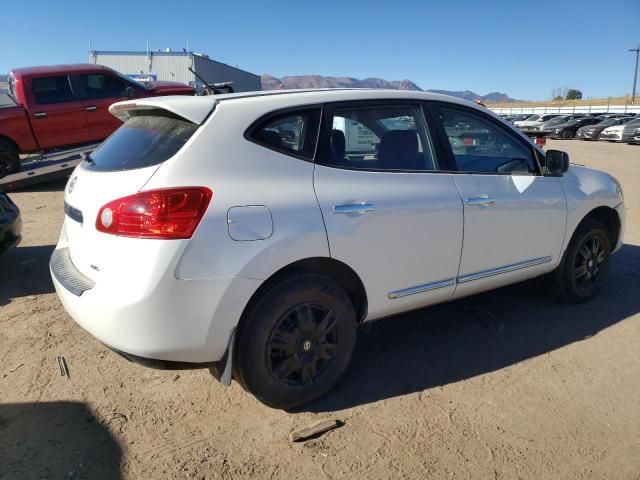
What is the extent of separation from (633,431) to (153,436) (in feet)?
8.32

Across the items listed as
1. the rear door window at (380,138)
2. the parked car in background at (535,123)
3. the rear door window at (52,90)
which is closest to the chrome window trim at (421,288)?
the rear door window at (380,138)

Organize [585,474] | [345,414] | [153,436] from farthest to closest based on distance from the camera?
[345,414]
[153,436]
[585,474]

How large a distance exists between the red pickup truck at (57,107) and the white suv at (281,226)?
25.4 ft

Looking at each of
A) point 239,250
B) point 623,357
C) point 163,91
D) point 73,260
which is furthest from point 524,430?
point 163,91

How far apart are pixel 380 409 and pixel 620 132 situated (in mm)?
29195

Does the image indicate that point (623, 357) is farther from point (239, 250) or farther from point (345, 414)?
point (239, 250)

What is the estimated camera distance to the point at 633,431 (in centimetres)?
270

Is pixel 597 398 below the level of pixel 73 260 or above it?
below

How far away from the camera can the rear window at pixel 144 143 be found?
99.9 inches

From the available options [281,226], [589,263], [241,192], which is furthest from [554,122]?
[241,192]

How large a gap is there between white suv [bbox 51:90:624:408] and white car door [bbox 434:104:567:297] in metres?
0.02

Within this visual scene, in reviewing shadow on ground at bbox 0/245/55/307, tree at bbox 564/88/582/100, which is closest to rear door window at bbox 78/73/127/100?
shadow on ground at bbox 0/245/55/307

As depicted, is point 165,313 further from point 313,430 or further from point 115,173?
point 313,430

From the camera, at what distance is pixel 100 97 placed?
10055 mm
